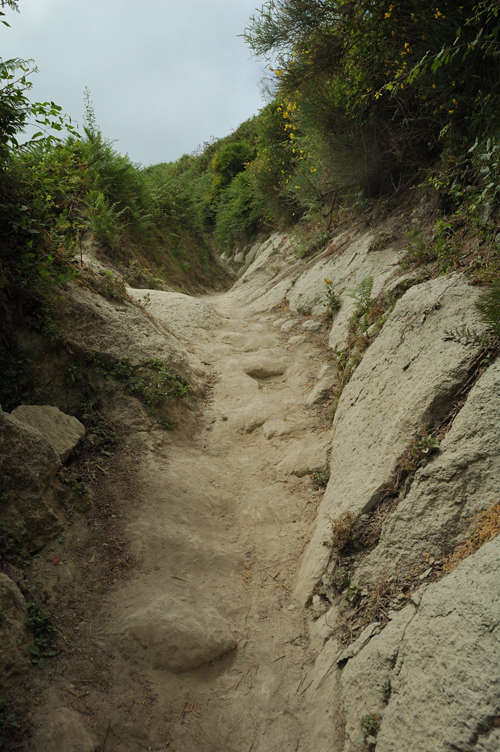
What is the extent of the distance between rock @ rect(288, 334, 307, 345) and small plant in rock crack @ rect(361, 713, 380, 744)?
595cm

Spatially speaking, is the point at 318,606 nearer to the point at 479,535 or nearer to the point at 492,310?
the point at 479,535

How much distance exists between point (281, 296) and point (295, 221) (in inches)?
199

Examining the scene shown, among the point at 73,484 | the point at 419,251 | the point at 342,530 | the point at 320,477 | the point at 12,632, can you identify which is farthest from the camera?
the point at 419,251

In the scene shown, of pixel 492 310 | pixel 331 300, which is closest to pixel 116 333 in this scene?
pixel 331 300

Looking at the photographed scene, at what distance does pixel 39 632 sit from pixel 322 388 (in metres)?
4.46

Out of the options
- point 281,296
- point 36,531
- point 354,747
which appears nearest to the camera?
point 354,747

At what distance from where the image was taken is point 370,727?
8.24ft

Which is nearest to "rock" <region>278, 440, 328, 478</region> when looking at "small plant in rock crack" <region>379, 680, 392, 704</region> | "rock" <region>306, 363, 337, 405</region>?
"rock" <region>306, 363, 337, 405</region>

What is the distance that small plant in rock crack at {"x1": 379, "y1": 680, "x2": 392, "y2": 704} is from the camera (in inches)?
99.7

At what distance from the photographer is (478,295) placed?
3826 mm

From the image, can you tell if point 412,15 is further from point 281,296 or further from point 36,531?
point 36,531

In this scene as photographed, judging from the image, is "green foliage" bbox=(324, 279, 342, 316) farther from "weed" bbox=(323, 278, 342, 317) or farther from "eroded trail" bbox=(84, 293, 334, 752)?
"eroded trail" bbox=(84, 293, 334, 752)

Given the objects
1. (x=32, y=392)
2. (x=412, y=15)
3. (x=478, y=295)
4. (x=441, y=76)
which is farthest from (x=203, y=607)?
(x=412, y=15)

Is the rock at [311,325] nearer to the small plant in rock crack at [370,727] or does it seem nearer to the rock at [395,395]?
the rock at [395,395]
